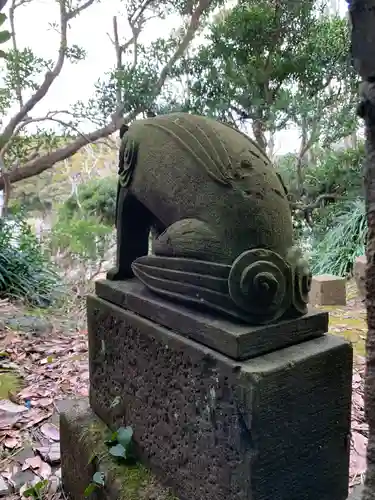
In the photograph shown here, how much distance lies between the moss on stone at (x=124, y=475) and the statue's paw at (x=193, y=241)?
0.61m

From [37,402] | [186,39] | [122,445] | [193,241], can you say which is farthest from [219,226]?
[186,39]

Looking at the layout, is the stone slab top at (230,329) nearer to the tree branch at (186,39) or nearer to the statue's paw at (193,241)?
the statue's paw at (193,241)

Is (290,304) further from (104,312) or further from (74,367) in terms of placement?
(74,367)

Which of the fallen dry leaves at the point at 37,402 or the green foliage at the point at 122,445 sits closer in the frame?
the green foliage at the point at 122,445

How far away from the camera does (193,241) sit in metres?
1.08

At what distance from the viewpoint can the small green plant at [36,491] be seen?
152 cm

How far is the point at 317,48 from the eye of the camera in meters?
3.83

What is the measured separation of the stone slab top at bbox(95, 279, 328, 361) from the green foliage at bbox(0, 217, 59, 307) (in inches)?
106

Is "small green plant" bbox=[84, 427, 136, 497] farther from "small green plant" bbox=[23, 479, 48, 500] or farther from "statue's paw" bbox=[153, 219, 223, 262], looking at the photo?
"statue's paw" bbox=[153, 219, 223, 262]

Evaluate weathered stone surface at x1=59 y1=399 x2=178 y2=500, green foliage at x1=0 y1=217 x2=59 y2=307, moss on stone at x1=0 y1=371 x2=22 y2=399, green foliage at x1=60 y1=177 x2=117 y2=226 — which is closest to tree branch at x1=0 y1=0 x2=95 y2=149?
green foliage at x1=0 y1=217 x2=59 y2=307

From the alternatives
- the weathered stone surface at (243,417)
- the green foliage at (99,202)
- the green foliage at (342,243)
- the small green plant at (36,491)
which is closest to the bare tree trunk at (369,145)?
the weathered stone surface at (243,417)

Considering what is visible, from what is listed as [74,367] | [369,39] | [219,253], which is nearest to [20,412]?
[74,367]

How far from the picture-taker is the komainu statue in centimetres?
100

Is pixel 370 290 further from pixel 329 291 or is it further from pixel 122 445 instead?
pixel 329 291
